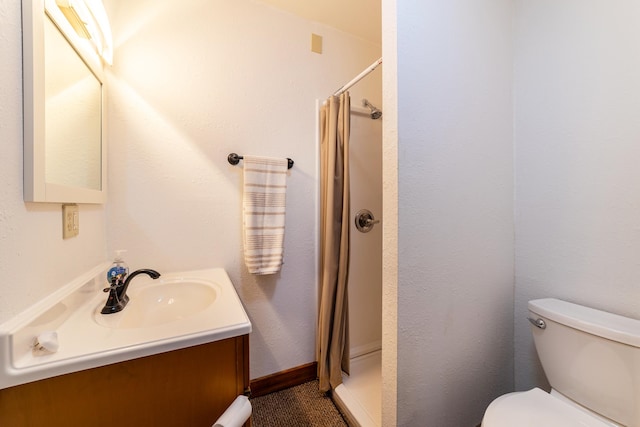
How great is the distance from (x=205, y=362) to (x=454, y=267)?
3.12 ft

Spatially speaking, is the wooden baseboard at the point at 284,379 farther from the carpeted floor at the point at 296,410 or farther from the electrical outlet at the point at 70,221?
the electrical outlet at the point at 70,221

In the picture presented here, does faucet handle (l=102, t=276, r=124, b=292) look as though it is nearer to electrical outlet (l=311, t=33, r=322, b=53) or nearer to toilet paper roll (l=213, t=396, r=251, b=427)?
toilet paper roll (l=213, t=396, r=251, b=427)

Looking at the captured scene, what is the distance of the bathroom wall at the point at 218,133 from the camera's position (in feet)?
3.88

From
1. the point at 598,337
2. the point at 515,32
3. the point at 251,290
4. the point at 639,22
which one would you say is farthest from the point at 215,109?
the point at 598,337

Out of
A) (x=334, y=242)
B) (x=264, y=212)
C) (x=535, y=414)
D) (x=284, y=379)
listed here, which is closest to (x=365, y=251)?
(x=334, y=242)

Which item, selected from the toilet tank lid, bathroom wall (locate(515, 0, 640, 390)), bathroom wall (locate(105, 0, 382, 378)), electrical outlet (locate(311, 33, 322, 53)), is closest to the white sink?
bathroom wall (locate(105, 0, 382, 378))

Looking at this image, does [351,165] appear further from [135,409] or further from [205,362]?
[135,409]

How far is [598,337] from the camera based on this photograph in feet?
2.55

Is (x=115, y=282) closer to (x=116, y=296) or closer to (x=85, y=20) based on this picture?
(x=116, y=296)

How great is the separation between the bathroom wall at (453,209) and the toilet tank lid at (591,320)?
0.60ft

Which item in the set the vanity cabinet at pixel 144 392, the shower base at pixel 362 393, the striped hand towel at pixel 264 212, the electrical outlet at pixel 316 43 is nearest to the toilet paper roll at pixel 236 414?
the vanity cabinet at pixel 144 392

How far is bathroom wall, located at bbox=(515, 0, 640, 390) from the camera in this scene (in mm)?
817

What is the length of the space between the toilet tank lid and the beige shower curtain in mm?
900

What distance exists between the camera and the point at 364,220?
5.55 feet
